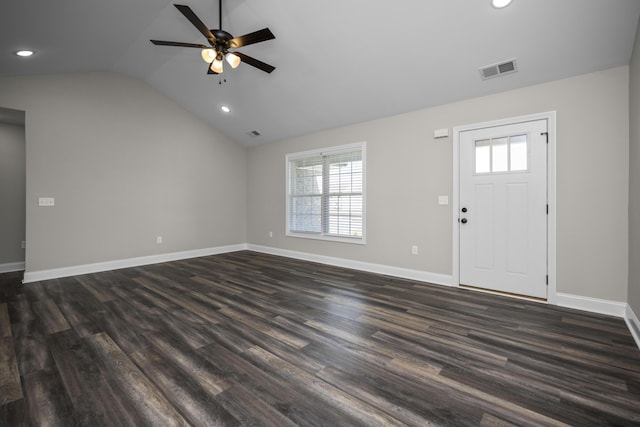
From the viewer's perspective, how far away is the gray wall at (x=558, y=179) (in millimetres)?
2889

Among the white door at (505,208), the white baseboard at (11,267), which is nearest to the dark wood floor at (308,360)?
the white door at (505,208)

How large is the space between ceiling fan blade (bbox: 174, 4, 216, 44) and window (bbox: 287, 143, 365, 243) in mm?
2747

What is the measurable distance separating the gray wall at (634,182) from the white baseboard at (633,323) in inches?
2.1

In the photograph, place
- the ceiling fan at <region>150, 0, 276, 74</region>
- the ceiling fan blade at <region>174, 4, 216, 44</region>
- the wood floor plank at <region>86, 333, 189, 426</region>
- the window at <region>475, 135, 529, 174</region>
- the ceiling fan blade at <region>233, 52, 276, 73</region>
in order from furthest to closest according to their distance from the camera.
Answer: the window at <region>475, 135, 529, 174</region>, the ceiling fan blade at <region>233, 52, 276, 73</region>, the ceiling fan at <region>150, 0, 276, 74</region>, the ceiling fan blade at <region>174, 4, 216, 44</region>, the wood floor plank at <region>86, 333, 189, 426</region>

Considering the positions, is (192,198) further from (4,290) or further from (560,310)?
(560,310)

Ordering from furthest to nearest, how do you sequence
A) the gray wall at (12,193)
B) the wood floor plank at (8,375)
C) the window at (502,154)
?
1. the gray wall at (12,193)
2. the window at (502,154)
3. the wood floor plank at (8,375)

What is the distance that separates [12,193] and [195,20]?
4.89 meters

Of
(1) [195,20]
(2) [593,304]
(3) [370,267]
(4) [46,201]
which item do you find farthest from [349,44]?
(4) [46,201]

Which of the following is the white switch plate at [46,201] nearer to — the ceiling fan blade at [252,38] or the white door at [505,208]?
the ceiling fan blade at [252,38]

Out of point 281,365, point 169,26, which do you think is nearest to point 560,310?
point 281,365

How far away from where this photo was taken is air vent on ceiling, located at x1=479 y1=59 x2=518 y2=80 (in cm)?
309

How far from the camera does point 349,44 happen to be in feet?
10.9

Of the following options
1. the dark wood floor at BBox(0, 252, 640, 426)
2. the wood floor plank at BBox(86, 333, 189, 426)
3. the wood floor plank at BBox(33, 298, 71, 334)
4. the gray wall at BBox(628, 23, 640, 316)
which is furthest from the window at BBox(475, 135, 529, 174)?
the wood floor plank at BBox(33, 298, 71, 334)

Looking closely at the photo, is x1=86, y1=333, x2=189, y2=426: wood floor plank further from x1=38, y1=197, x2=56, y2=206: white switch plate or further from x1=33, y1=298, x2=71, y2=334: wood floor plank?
x1=38, y1=197, x2=56, y2=206: white switch plate
